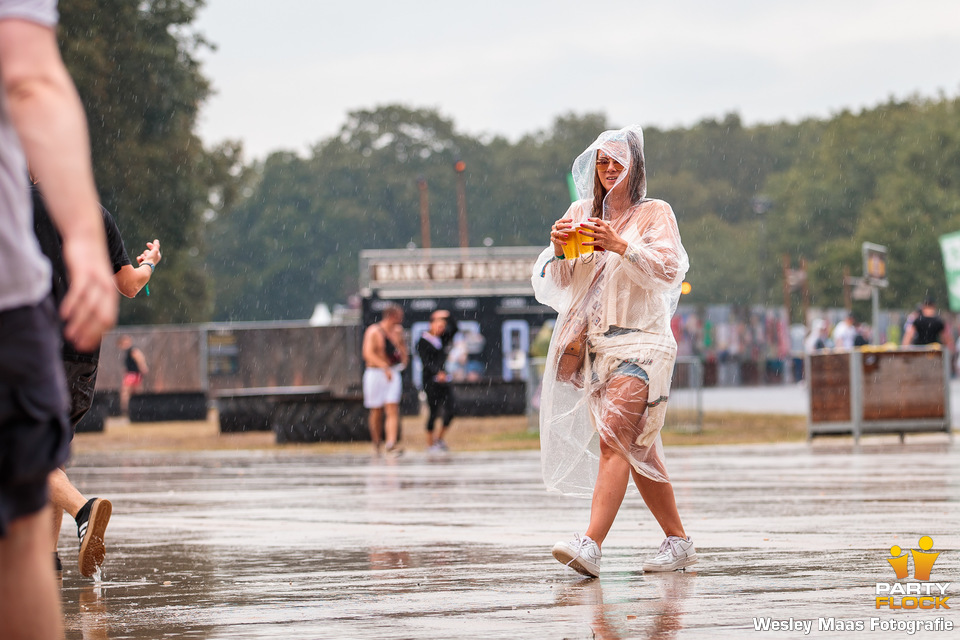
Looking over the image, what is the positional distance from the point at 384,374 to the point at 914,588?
533 inches

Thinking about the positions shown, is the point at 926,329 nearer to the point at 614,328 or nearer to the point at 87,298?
the point at 614,328

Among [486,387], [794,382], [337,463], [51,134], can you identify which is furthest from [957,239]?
[51,134]

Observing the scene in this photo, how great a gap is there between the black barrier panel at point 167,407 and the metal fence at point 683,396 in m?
12.3

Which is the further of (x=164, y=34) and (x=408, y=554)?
(x=164, y=34)

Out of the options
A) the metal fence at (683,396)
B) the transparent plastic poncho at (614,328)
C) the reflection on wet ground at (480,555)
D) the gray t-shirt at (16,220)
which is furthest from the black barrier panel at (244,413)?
the gray t-shirt at (16,220)

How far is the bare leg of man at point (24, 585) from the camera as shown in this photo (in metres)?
2.75

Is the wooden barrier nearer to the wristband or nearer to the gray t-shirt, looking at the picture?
the wristband

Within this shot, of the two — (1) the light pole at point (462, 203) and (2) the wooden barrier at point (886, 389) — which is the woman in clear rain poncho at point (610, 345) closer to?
(2) the wooden barrier at point (886, 389)

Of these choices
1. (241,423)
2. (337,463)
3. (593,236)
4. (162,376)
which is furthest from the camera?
(162,376)

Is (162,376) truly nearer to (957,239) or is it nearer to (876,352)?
(957,239)

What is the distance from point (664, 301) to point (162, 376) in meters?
36.6

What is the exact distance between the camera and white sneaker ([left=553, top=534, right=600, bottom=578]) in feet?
20.7

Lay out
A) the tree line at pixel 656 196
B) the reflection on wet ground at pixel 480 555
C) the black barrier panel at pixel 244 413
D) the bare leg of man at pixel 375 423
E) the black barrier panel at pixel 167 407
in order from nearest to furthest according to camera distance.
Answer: the reflection on wet ground at pixel 480 555
the bare leg of man at pixel 375 423
the black barrier panel at pixel 244 413
the black barrier panel at pixel 167 407
the tree line at pixel 656 196

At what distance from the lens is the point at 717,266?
10462 centimetres
